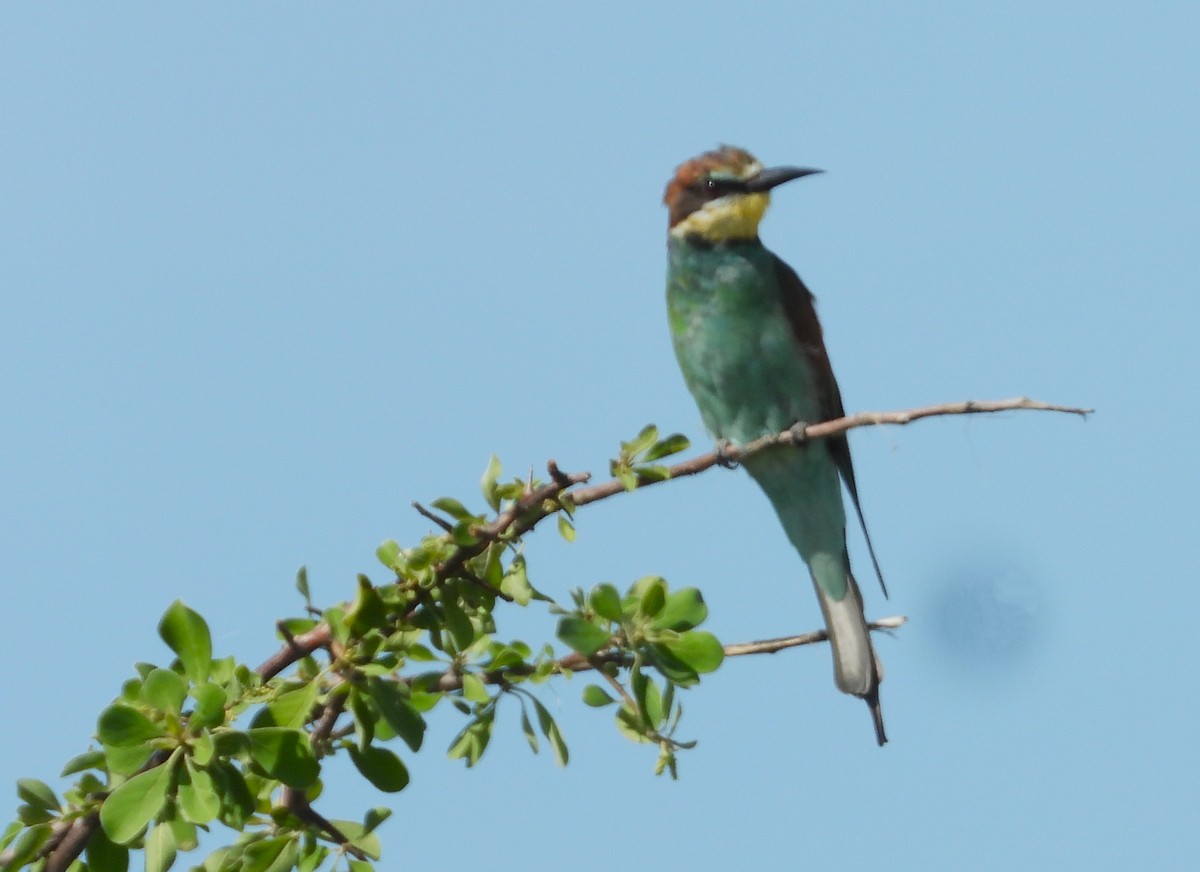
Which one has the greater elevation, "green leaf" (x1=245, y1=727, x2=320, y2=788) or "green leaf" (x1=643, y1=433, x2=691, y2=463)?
"green leaf" (x1=643, y1=433, x2=691, y2=463)

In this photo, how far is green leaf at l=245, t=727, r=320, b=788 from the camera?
1.81m

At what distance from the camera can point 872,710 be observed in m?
3.36

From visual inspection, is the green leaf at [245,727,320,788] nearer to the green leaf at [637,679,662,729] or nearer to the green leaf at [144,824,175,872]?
the green leaf at [144,824,175,872]

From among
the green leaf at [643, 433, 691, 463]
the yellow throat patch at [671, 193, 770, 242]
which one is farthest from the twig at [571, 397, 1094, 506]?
the yellow throat patch at [671, 193, 770, 242]

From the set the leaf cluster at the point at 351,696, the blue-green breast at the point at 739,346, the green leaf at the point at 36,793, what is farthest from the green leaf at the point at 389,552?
the blue-green breast at the point at 739,346

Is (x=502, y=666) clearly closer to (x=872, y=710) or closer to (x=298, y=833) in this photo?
(x=298, y=833)

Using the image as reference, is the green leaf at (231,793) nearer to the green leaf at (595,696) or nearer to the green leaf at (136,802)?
the green leaf at (136,802)

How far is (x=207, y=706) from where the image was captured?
71.6 inches

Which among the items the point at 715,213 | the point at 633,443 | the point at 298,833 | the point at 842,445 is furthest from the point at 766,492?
the point at 298,833

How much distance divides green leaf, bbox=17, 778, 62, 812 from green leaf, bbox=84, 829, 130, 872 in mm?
90

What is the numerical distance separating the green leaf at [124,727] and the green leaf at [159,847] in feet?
0.40

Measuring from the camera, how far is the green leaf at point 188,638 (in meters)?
1.87

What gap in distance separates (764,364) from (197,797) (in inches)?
104

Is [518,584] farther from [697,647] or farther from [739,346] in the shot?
[739,346]
